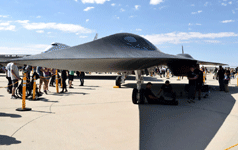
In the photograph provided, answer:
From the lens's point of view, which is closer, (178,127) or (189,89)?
(178,127)

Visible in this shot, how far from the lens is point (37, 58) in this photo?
9.99 feet

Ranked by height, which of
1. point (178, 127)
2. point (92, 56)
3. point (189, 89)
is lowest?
point (178, 127)

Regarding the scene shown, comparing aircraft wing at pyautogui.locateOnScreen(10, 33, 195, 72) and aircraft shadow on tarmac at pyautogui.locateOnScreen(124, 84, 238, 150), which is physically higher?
aircraft wing at pyautogui.locateOnScreen(10, 33, 195, 72)

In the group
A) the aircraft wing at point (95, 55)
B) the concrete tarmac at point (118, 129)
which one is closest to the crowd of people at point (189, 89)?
the concrete tarmac at point (118, 129)

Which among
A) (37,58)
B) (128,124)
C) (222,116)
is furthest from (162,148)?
(222,116)

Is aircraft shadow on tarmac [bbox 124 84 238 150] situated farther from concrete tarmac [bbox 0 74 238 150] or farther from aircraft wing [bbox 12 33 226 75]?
aircraft wing [bbox 12 33 226 75]

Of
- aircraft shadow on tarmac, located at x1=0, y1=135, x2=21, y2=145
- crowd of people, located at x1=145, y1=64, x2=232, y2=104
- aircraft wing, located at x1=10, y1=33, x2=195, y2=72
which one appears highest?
aircraft wing, located at x1=10, y1=33, x2=195, y2=72

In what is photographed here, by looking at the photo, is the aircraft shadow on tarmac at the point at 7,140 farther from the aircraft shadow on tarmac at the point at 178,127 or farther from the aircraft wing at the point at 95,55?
the aircraft shadow on tarmac at the point at 178,127

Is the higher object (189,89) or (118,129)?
(189,89)

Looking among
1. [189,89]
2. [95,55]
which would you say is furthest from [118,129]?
[189,89]

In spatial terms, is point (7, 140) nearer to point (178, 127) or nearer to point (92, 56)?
point (92, 56)

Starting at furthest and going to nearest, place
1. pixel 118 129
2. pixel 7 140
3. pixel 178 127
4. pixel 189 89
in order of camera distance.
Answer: pixel 189 89, pixel 178 127, pixel 118 129, pixel 7 140

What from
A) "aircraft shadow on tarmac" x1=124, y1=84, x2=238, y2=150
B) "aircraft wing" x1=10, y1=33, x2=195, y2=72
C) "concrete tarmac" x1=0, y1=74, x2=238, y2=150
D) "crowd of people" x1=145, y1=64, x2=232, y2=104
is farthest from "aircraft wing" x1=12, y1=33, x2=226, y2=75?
"crowd of people" x1=145, y1=64, x2=232, y2=104

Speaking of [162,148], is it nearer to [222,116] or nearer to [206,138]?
[206,138]
